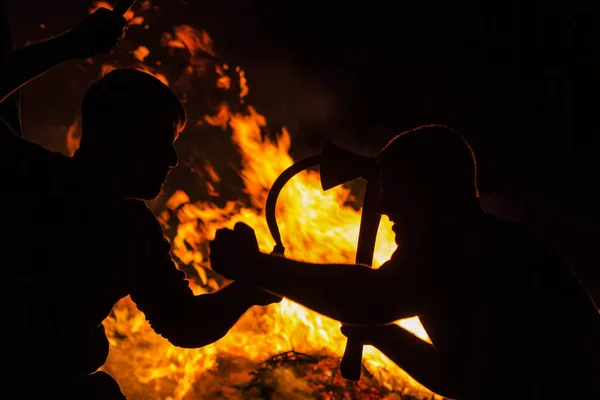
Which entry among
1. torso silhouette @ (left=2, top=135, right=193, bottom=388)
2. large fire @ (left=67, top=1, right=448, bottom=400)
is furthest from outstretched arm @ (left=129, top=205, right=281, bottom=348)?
→ large fire @ (left=67, top=1, right=448, bottom=400)

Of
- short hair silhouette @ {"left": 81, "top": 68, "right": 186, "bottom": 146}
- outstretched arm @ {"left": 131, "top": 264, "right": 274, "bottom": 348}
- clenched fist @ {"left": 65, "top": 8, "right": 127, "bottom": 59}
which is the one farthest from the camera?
outstretched arm @ {"left": 131, "top": 264, "right": 274, "bottom": 348}

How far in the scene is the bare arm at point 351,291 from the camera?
5.67 ft

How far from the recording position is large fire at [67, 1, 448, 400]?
22.3ft

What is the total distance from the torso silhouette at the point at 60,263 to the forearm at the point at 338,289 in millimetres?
830

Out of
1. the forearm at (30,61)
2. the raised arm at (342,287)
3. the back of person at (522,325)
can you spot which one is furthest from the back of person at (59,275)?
the back of person at (522,325)

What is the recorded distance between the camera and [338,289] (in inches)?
68.8

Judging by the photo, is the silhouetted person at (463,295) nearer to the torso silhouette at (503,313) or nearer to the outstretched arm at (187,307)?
the torso silhouette at (503,313)

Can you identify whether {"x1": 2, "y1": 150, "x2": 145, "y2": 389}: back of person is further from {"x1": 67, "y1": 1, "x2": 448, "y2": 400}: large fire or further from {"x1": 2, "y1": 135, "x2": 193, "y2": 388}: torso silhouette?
{"x1": 67, "y1": 1, "x2": 448, "y2": 400}: large fire

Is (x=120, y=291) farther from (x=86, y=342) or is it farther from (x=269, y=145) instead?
(x=269, y=145)

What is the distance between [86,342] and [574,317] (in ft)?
7.32

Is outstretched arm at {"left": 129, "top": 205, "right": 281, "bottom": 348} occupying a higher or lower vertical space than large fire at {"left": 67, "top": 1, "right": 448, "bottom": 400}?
higher

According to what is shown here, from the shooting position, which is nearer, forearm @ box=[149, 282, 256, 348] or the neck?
the neck

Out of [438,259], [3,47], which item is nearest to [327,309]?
[438,259]

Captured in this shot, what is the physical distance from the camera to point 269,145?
23.5 ft
